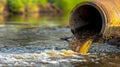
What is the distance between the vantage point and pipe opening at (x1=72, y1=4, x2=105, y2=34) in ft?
52.6

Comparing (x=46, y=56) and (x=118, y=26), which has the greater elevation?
(x=118, y=26)

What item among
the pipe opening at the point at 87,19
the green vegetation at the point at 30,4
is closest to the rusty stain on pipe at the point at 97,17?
the pipe opening at the point at 87,19

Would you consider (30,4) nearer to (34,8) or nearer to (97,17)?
(34,8)

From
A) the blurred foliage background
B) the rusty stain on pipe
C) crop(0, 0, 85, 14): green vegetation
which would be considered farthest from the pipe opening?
crop(0, 0, 85, 14): green vegetation

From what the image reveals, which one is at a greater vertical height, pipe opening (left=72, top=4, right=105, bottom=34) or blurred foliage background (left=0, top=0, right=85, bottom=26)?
pipe opening (left=72, top=4, right=105, bottom=34)

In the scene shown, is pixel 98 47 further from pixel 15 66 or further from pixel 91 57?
pixel 15 66

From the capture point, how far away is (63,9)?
90.5 m

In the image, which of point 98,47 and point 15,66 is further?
point 98,47

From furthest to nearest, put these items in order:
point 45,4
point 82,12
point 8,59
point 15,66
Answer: point 45,4, point 82,12, point 8,59, point 15,66

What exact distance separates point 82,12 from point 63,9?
74328 mm

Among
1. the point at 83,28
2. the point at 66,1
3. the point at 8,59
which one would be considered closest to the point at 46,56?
the point at 8,59

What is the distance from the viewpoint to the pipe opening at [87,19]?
1603 centimetres

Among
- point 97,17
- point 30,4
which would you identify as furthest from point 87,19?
Result: point 30,4

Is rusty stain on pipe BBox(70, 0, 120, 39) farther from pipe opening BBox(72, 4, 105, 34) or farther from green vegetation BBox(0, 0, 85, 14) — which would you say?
green vegetation BBox(0, 0, 85, 14)
